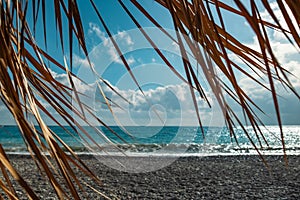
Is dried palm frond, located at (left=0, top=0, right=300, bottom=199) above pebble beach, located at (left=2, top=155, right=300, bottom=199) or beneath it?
above

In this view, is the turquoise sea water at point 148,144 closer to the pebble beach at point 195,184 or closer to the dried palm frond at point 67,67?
the dried palm frond at point 67,67

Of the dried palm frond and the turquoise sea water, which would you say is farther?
the turquoise sea water

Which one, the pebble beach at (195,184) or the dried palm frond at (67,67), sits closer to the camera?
the dried palm frond at (67,67)

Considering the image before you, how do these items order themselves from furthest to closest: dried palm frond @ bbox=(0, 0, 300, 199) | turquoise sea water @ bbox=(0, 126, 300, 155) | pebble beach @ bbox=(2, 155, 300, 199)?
pebble beach @ bbox=(2, 155, 300, 199), turquoise sea water @ bbox=(0, 126, 300, 155), dried palm frond @ bbox=(0, 0, 300, 199)

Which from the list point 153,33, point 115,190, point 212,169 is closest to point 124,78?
point 153,33

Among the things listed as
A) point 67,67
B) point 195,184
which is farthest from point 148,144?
point 67,67

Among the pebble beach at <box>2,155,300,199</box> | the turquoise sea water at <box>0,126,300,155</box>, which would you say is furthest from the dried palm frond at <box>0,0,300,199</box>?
the pebble beach at <box>2,155,300,199</box>

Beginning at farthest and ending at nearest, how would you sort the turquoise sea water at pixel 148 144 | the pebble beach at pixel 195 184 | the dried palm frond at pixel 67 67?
the pebble beach at pixel 195 184 < the turquoise sea water at pixel 148 144 < the dried palm frond at pixel 67 67

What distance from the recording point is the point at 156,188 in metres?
3.83

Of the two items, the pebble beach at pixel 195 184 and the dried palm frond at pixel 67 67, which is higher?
the dried palm frond at pixel 67 67

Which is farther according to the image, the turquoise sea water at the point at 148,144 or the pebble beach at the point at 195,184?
the pebble beach at the point at 195,184

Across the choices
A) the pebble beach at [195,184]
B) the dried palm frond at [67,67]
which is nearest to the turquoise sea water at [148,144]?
the dried palm frond at [67,67]

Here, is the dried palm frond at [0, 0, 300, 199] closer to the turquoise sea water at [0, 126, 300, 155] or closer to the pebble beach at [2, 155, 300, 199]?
the turquoise sea water at [0, 126, 300, 155]

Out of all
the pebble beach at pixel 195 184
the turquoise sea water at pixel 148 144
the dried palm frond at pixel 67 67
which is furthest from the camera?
the pebble beach at pixel 195 184
